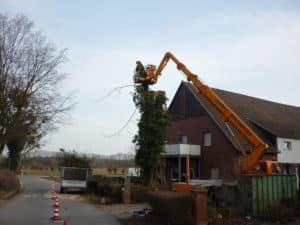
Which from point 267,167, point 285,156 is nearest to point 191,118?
point 285,156

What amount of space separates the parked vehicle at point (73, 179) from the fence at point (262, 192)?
20.4m

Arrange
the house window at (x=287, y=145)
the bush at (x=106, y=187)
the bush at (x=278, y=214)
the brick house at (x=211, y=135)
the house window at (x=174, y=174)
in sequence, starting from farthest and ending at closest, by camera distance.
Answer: the house window at (x=174, y=174) < the house window at (x=287, y=145) < the brick house at (x=211, y=135) < the bush at (x=106, y=187) < the bush at (x=278, y=214)

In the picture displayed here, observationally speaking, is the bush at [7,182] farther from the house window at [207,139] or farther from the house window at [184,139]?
the house window at [207,139]

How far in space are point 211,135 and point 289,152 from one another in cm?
744

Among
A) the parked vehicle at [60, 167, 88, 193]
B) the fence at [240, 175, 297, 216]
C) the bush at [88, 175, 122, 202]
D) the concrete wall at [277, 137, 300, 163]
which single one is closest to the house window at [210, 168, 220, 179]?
the concrete wall at [277, 137, 300, 163]

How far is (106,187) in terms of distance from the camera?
29.8 metres

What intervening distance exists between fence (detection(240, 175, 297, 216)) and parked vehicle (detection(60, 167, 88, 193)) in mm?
20430

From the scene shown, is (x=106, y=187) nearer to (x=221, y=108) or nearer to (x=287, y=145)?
(x=221, y=108)

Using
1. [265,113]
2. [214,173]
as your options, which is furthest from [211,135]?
[265,113]

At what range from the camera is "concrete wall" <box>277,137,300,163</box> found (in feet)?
132

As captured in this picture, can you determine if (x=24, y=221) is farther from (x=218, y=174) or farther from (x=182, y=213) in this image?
(x=218, y=174)

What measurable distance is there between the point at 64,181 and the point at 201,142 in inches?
517

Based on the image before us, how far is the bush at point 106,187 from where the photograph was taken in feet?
89.7

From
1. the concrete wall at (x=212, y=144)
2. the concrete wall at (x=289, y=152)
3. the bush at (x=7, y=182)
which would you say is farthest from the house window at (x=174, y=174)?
the bush at (x=7, y=182)
